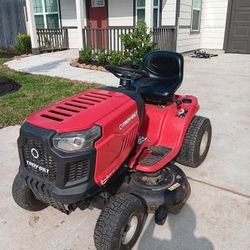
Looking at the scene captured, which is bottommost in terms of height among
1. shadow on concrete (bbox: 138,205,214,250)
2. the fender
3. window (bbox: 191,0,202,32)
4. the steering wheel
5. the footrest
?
shadow on concrete (bbox: 138,205,214,250)

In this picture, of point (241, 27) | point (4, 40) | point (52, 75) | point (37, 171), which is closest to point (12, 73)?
point (52, 75)

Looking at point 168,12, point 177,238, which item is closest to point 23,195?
point 177,238

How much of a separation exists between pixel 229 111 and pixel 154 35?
16.7 ft

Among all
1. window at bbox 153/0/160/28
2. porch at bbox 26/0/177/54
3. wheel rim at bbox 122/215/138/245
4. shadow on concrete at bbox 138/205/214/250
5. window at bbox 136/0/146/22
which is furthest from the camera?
window at bbox 136/0/146/22

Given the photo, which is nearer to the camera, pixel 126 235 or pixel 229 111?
pixel 126 235

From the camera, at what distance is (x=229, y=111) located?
483 centimetres

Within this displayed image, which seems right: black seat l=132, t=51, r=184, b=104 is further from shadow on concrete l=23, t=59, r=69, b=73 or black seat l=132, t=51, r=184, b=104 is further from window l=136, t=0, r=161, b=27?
window l=136, t=0, r=161, b=27

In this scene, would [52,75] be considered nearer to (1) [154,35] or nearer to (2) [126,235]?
(1) [154,35]

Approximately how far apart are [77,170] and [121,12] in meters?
9.96

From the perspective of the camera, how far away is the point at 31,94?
574 centimetres

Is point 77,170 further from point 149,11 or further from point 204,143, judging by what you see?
point 149,11

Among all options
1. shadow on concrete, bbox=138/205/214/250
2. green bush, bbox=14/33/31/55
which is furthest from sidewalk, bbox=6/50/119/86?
shadow on concrete, bbox=138/205/214/250

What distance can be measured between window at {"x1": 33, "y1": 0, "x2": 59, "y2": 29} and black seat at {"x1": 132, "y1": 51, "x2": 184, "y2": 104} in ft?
34.6

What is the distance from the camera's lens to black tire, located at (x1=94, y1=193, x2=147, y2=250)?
1.82m
